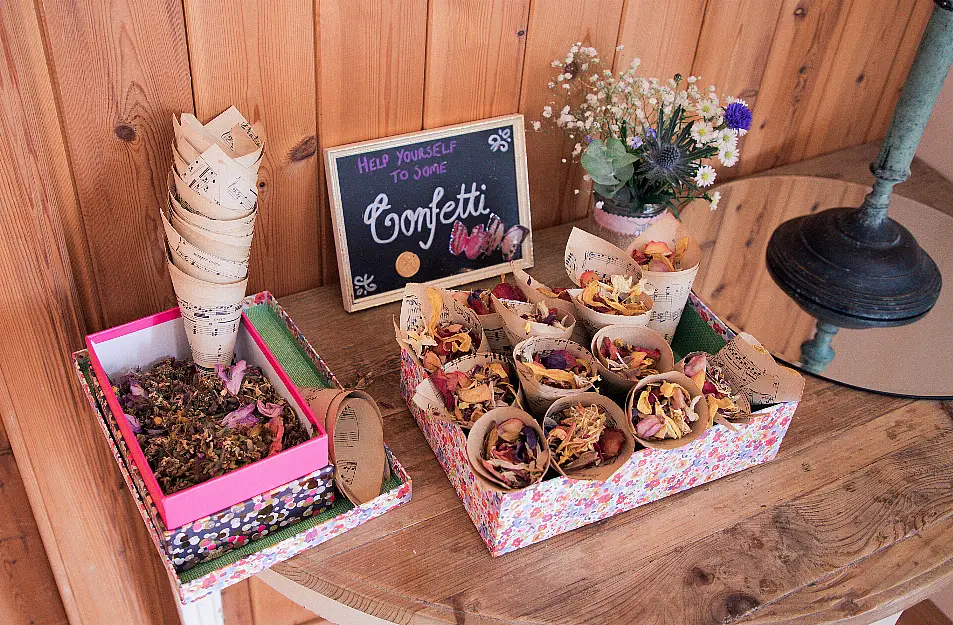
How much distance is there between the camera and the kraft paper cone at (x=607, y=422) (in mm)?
874

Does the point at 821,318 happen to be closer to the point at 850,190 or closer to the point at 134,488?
the point at 850,190

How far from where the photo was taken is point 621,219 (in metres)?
1.27

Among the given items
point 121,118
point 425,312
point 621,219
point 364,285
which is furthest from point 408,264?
point 121,118

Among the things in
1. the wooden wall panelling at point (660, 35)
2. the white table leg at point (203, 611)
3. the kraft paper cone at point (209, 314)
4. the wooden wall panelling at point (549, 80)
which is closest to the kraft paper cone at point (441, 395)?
the kraft paper cone at point (209, 314)

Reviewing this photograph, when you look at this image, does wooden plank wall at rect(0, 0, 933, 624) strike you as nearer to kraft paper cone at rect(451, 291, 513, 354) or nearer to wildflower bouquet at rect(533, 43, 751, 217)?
wildflower bouquet at rect(533, 43, 751, 217)

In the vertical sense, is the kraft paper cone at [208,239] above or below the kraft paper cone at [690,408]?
above

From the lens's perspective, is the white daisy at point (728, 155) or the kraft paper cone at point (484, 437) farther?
the white daisy at point (728, 155)

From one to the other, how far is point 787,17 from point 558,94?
17.0 inches

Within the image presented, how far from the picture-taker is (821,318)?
1253mm

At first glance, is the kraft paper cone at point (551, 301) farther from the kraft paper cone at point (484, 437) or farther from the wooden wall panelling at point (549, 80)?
the wooden wall panelling at point (549, 80)

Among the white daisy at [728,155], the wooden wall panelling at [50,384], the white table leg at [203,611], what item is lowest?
the white table leg at [203,611]

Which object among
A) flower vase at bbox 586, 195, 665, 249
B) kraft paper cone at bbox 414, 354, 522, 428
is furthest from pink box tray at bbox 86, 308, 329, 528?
flower vase at bbox 586, 195, 665, 249

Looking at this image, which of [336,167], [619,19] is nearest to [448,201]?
[336,167]

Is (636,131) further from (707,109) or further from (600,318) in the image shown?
(600,318)
